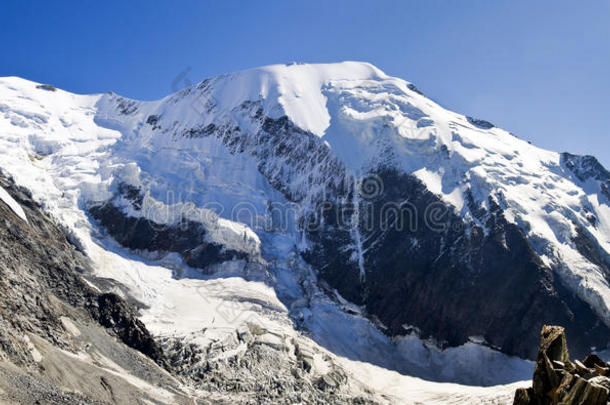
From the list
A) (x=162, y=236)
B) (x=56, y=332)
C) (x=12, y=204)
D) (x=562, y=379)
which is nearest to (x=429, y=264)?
(x=162, y=236)

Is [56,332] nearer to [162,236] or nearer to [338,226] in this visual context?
[162,236]

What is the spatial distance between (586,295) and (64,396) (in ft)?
306

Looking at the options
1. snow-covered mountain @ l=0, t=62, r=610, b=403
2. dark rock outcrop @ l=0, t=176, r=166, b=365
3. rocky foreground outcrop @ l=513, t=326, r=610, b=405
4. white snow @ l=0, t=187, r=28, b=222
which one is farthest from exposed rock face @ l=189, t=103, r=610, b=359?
rocky foreground outcrop @ l=513, t=326, r=610, b=405

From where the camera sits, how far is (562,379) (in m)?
20.7

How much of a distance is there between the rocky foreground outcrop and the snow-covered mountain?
208ft

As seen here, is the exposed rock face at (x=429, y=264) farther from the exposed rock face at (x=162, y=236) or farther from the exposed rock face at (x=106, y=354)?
the exposed rock face at (x=106, y=354)

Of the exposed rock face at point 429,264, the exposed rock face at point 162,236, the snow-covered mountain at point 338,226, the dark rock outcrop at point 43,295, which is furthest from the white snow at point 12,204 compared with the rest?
the exposed rock face at point 429,264

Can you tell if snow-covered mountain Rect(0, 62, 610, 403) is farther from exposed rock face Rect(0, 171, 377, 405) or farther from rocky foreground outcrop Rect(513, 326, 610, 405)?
rocky foreground outcrop Rect(513, 326, 610, 405)

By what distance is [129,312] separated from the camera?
82062mm

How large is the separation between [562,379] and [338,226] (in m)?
108

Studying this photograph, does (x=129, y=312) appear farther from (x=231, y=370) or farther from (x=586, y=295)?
(x=586, y=295)

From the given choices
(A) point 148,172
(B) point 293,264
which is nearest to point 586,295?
(B) point 293,264

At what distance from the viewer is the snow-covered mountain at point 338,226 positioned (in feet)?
331

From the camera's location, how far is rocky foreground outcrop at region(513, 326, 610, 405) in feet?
61.5
